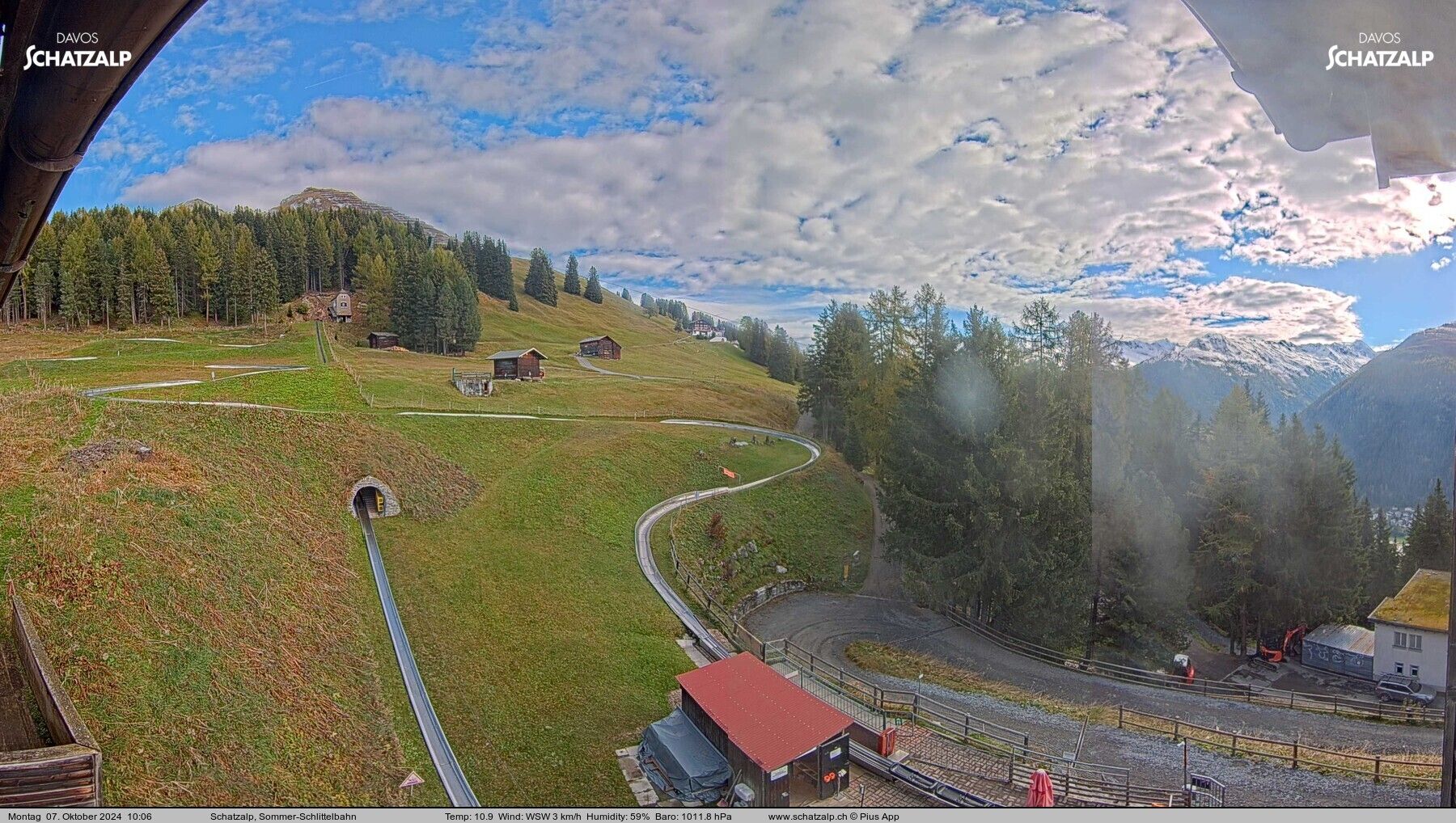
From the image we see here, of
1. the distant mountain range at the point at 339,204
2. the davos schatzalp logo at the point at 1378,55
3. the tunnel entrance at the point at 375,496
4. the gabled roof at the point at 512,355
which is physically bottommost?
the tunnel entrance at the point at 375,496

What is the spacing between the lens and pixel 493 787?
4.99 m

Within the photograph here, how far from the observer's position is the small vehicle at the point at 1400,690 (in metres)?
7.51

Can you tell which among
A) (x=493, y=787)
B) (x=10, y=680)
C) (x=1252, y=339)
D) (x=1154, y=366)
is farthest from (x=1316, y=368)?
(x=10, y=680)

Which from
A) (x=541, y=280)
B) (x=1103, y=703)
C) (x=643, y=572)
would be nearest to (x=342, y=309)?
(x=541, y=280)

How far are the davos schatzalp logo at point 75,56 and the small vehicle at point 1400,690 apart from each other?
12.0 metres

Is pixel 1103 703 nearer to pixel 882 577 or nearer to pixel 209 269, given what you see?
pixel 882 577

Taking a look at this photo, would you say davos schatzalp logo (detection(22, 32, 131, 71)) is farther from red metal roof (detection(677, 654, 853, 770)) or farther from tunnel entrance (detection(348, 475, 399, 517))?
tunnel entrance (detection(348, 475, 399, 517))

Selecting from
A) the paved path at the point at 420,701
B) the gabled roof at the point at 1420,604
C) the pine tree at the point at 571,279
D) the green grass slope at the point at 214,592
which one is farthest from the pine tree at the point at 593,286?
the gabled roof at the point at 1420,604

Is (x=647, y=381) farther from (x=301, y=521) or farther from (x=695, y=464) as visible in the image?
(x=301, y=521)

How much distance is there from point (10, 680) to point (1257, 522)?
45.2ft

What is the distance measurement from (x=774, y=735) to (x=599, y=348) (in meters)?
8.37

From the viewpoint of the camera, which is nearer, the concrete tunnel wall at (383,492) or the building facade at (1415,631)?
the building facade at (1415,631)

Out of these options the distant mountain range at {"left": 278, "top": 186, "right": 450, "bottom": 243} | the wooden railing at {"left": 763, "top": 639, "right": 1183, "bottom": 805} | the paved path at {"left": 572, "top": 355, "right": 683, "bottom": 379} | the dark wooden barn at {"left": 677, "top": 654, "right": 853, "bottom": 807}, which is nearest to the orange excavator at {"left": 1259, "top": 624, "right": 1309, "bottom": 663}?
the wooden railing at {"left": 763, "top": 639, "right": 1183, "bottom": 805}

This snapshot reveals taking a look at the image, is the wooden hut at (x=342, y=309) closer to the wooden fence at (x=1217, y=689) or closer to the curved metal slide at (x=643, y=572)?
the curved metal slide at (x=643, y=572)
